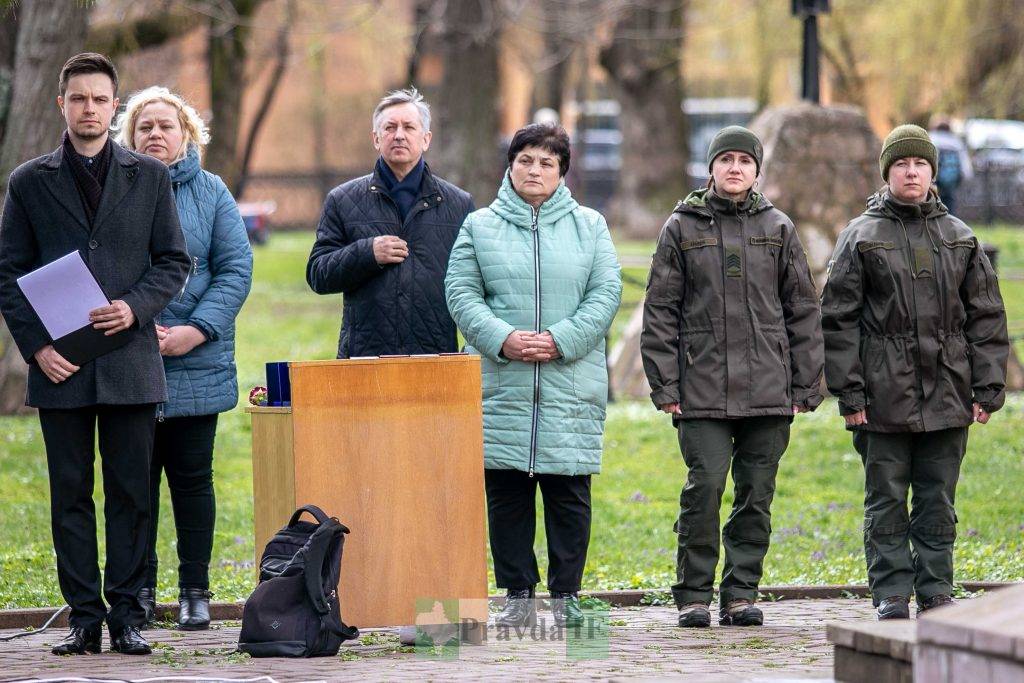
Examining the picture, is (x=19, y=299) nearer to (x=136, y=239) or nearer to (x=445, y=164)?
(x=136, y=239)

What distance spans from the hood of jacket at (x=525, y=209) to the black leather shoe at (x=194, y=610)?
2.09 m

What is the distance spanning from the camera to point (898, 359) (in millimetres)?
7039

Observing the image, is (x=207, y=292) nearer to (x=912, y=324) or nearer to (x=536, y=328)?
(x=536, y=328)

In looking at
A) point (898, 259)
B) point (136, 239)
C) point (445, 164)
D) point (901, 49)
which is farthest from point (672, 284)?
point (901, 49)

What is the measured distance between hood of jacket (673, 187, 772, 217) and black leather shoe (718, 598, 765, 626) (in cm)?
166

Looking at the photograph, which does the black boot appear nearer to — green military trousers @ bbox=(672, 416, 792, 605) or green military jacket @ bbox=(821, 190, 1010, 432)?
green military trousers @ bbox=(672, 416, 792, 605)

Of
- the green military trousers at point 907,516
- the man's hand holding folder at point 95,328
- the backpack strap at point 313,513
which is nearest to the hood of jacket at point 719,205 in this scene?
the green military trousers at point 907,516

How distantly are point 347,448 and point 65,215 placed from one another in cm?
138

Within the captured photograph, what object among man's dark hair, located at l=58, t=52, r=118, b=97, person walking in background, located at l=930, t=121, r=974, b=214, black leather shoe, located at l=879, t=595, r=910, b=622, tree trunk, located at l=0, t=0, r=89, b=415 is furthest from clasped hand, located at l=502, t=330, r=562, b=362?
person walking in background, located at l=930, t=121, r=974, b=214

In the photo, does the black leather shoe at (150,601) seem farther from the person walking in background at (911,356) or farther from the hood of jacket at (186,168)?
the person walking in background at (911,356)

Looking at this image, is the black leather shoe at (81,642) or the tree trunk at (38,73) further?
the tree trunk at (38,73)

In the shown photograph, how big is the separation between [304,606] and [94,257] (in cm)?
153

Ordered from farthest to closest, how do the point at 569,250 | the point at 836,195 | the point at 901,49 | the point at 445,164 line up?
the point at 901,49
the point at 445,164
the point at 836,195
the point at 569,250

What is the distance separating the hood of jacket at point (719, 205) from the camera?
7.16 m
